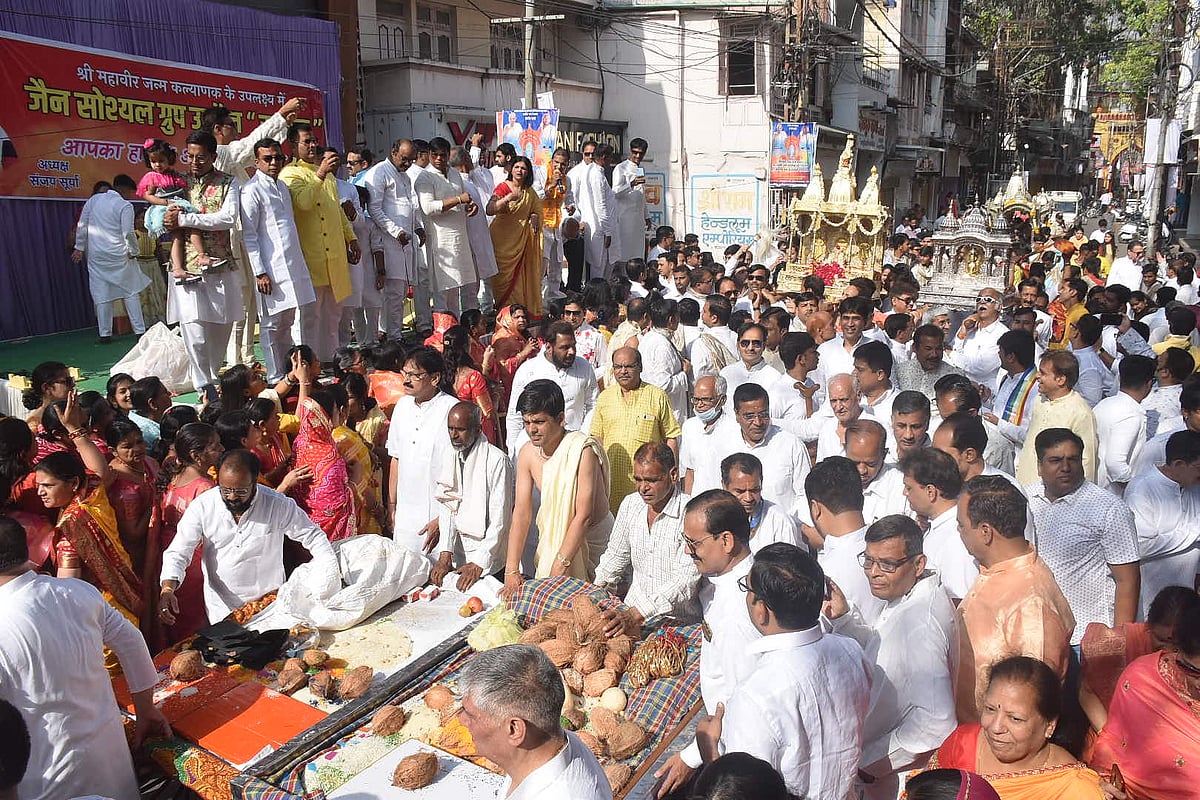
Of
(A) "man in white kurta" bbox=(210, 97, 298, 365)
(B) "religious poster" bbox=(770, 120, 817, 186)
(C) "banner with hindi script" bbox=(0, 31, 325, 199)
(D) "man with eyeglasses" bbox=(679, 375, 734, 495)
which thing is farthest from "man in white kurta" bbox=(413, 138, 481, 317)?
(B) "religious poster" bbox=(770, 120, 817, 186)

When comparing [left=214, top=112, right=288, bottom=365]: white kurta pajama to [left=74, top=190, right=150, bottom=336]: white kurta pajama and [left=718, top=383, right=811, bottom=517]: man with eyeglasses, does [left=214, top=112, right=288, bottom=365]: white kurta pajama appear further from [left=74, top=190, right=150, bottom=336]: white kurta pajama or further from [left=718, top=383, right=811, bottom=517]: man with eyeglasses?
[left=718, top=383, right=811, bottom=517]: man with eyeglasses

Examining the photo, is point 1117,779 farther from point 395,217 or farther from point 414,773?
point 395,217

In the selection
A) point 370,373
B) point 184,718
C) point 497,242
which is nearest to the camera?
point 184,718

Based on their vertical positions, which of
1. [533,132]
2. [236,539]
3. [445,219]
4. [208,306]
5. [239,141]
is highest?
[533,132]

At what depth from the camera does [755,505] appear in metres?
4.02

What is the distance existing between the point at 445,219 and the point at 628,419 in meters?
4.39

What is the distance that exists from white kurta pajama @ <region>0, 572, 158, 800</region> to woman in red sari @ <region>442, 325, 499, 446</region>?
3.11 m

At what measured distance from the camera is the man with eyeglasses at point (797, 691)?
255cm

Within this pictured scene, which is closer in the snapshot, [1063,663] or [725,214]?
[1063,663]

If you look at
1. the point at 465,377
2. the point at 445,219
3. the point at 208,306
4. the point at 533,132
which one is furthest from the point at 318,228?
the point at 533,132

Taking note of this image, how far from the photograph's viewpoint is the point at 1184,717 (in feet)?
9.42

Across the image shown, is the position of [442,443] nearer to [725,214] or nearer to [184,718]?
[184,718]

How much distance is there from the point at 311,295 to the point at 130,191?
366cm

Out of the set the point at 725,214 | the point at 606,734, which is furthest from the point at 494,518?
the point at 725,214
